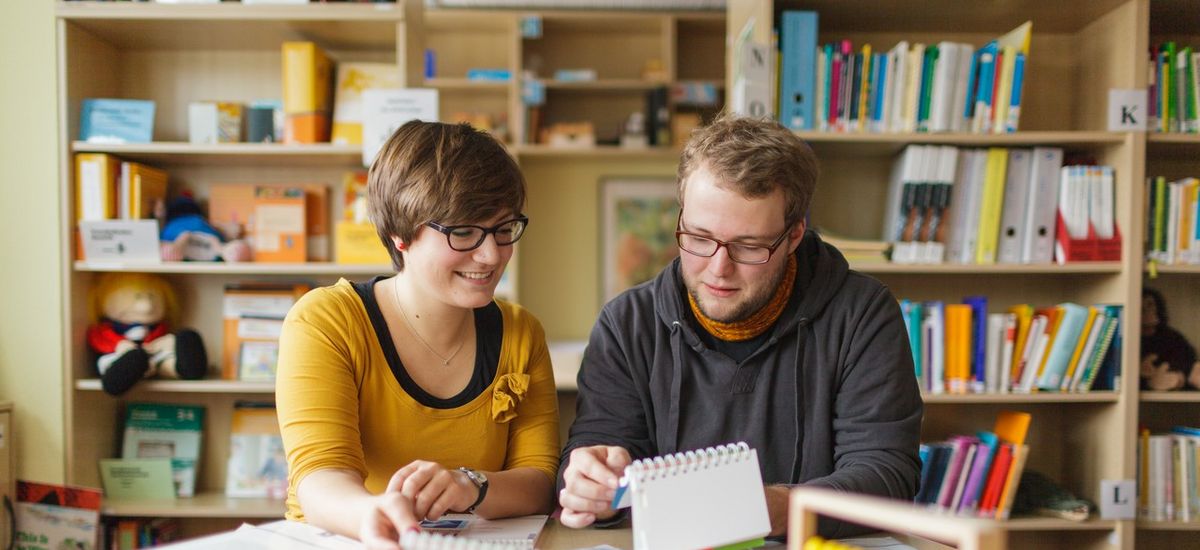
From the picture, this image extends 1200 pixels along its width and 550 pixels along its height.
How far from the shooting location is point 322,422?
119 centimetres

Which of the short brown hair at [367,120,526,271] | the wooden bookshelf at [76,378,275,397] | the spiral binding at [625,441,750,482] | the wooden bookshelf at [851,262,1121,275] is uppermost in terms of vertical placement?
the short brown hair at [367,120,526,271]

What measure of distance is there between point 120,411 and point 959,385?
2.71 meters

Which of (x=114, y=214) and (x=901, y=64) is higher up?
(x=901, y=64)

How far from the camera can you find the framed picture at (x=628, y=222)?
15.5 ft

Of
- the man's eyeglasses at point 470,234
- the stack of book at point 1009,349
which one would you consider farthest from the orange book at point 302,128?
the stack of book at point 1009,349

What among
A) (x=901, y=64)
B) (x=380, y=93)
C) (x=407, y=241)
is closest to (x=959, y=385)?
(x=901, y=64)

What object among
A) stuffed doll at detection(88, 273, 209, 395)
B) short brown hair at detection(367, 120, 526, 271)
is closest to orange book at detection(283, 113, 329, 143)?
stuffed doll at detection(88, 273, 209, 395)

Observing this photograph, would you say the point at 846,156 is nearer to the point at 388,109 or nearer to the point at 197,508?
the point at 388,109

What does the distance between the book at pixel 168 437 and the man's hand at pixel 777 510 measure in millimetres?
2265

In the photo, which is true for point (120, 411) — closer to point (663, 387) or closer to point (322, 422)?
point (322, 422)

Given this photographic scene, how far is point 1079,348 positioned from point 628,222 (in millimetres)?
2711

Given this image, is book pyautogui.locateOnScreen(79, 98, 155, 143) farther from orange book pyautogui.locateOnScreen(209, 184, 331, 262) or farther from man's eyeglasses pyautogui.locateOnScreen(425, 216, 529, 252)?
man's eyeglasses pyautogui.locateOnScreen(425, 216, 529, 252)

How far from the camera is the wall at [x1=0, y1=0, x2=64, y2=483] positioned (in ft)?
8.09

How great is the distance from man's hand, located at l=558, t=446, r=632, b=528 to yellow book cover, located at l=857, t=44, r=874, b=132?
5.25 feet
